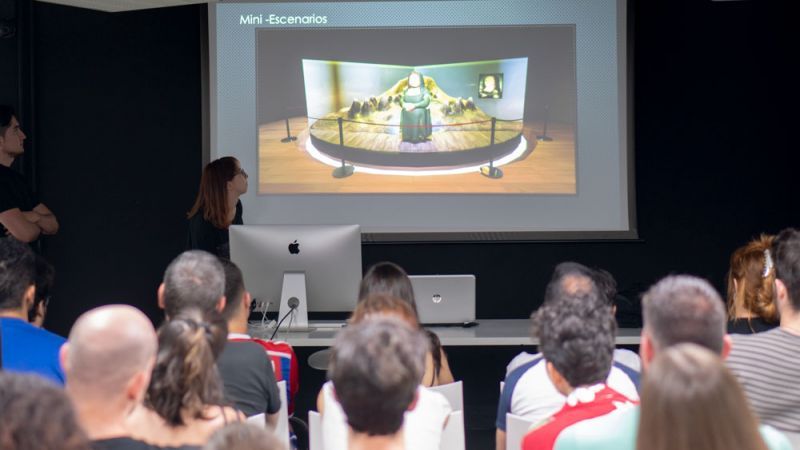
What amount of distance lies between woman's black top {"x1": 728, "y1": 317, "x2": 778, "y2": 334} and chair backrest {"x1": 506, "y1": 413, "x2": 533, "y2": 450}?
3.98ft

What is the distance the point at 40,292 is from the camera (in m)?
3.22

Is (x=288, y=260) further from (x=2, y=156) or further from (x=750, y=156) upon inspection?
(x=750, y=156)

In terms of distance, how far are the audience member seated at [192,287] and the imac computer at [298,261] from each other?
1.38 m

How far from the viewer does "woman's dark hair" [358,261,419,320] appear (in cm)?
349

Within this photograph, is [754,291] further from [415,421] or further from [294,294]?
[294,294]

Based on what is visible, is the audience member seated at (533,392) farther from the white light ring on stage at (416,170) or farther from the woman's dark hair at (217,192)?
the white light ring on stage at (416,170)

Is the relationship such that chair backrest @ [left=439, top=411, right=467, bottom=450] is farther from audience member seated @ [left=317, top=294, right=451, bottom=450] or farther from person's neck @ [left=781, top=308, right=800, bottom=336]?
person's neck @ [left=781, top=308, right=800, bottom=336]

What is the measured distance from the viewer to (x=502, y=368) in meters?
6.18

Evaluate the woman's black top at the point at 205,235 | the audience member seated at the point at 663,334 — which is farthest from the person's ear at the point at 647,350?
the woman's black top at the point at 205,235

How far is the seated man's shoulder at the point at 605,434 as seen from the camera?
6.27 feet

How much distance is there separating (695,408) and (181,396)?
48.0 inches

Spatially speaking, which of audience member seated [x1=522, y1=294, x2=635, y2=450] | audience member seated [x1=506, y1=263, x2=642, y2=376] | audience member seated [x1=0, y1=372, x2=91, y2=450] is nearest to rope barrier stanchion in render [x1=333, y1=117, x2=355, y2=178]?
audience member seated [x1=506, y1=263, x2=642, y2=376]

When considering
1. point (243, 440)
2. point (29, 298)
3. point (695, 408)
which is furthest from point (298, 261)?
point (695, 408)

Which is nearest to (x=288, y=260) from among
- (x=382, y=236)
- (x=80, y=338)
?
(x=382, y=236)
